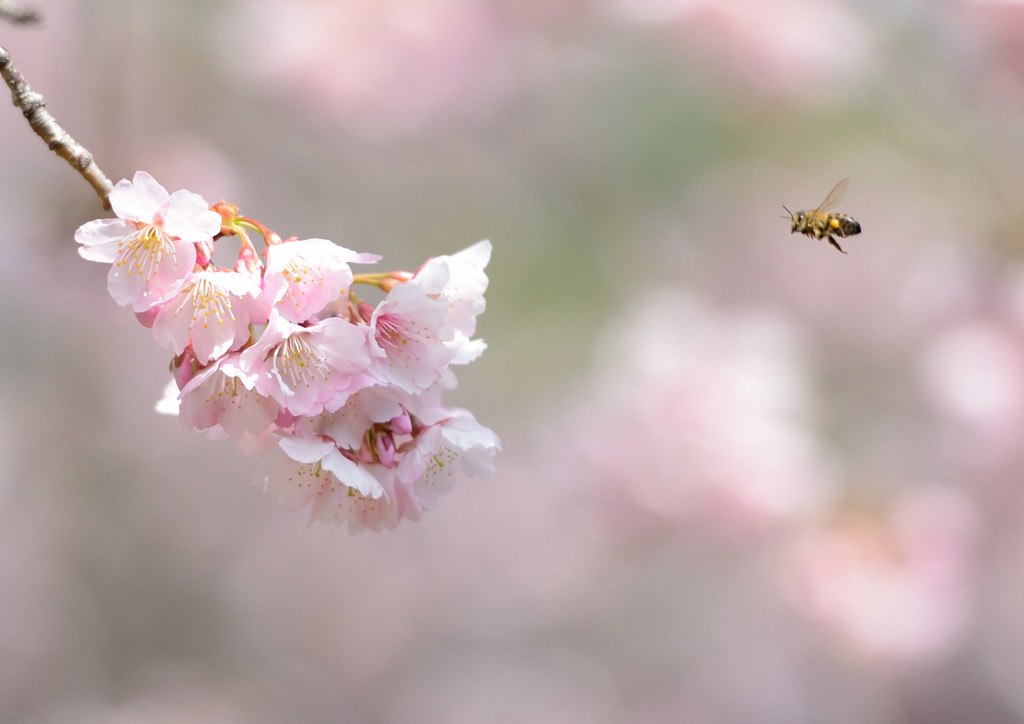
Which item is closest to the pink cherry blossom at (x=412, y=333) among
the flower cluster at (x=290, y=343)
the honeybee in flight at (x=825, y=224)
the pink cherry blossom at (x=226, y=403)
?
the flower cluster at (x=290, y=343)

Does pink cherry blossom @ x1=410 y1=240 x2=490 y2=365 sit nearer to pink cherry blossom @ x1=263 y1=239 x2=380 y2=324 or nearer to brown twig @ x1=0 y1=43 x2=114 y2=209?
pink cherry blossom @ x1=263 y1=239 x2=380 y2=324

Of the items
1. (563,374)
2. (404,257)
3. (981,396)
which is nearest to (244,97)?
(404,257)

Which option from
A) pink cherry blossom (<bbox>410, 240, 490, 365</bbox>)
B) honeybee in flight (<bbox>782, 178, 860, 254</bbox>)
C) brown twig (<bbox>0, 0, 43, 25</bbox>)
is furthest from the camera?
honeybee in flight (<bbox>782, 178, 860, 254</bbox>)

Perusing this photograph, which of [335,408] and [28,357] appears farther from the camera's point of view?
[28,357]

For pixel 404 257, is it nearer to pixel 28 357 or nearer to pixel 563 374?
pixel 563 374

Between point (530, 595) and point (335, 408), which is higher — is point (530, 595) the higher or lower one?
the higher one

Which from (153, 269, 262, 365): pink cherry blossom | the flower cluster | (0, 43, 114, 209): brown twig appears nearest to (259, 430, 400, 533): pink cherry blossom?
the flower cluster

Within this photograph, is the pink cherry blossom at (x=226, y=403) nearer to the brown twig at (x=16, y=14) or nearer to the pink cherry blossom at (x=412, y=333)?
the pink cherry blossom at (x=412, y=333)
